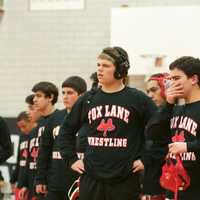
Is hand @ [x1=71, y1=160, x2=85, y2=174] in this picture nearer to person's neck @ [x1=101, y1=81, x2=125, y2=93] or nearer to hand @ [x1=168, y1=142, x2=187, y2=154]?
person's neck @ [x1=101, y1=81, x2=125, y2=93]

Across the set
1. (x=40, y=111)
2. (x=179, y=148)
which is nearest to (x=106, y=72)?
(x=179, y=148)

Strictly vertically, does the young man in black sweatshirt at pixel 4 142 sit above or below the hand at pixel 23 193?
above

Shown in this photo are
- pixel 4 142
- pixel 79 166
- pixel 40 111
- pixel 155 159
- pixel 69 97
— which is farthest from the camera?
pixel 40 111

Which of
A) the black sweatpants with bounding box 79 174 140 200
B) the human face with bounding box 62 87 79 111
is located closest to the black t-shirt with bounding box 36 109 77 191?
the human face with bounding box 62 87 79 111

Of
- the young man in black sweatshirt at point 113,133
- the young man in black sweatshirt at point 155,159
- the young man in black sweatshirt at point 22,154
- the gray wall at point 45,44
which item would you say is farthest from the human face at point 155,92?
the gray wall at point 45,44

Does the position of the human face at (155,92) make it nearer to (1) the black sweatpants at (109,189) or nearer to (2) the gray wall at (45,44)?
(1) the black sweatpants at (109,189)

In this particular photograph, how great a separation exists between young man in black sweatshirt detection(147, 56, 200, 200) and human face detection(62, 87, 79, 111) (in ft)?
5.37

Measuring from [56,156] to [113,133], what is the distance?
5.11 ft

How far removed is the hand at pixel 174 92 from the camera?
405 cm

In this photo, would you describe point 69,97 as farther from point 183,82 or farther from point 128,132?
point 183,82

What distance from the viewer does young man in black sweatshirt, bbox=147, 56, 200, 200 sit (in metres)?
3.94

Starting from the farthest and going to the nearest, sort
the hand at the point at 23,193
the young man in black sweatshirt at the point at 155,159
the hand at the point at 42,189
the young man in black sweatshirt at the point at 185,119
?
the hand at the point at 23,193 < the hand at the point at 42,189 < the young man in black sweatshirt at the point at 155,159 < the young man in black sweatshirt at the point at 185,119

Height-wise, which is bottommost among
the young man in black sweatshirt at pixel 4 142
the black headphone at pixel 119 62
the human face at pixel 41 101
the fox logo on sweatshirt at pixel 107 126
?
the young man in black sweatshirt at pixel 4 142

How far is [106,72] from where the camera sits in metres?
4.52
